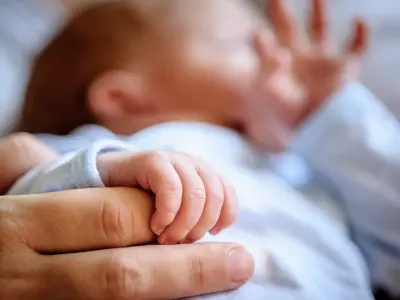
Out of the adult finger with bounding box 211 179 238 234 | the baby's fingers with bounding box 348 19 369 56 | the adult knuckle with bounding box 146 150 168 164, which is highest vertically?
the baby's fingers with bounding box 348 19 369 56

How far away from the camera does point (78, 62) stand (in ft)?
3.25

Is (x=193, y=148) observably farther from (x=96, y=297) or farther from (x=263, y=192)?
(x=96, y=297)

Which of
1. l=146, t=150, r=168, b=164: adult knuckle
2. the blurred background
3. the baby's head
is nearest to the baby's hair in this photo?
the baby's head

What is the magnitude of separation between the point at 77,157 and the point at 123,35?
44cm

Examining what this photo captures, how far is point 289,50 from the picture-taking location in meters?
1.04

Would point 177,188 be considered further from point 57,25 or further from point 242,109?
point 57,25

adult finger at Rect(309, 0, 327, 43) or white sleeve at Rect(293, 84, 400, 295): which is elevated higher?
adult finger at Rect(309, 0, 327, 43)

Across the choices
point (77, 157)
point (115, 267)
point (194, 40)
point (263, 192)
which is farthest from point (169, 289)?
point (194, 40)

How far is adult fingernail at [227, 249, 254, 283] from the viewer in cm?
57

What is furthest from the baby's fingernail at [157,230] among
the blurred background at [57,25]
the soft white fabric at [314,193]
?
the blurred background at [57,25]

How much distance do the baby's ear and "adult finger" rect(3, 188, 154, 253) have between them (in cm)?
43

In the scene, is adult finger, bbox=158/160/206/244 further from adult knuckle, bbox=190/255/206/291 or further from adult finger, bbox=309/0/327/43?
adult finger, bbox=309/0/327/43

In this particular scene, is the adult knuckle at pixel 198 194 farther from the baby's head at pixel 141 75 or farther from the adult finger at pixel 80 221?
the baby's head at pixel 141 75

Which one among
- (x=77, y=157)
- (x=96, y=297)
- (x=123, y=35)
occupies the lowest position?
(x=96, y=297)
